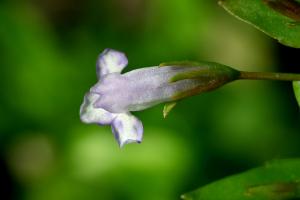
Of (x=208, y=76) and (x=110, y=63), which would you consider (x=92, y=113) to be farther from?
(x=208, y=76)

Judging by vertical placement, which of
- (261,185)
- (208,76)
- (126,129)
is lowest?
(261,185)

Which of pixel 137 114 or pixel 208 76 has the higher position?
pixel 208 76

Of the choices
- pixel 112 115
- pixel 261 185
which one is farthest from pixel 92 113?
pixel 261 185

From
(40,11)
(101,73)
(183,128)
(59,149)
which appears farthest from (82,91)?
(101,73)

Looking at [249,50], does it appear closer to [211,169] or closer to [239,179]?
[211,169]

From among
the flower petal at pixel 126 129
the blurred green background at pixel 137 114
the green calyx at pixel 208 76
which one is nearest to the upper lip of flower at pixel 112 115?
the flower petal at pixel 126 129

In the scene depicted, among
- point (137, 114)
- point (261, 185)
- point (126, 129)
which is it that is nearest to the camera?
point (126, 129)

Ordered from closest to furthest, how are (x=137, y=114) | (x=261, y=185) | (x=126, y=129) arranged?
(x=126, y=129) < (x=261, y=185) < (x=137, y=114)

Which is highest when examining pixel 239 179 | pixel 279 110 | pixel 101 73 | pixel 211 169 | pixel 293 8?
pixel 293 8
